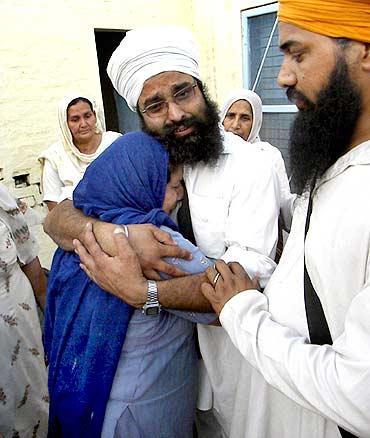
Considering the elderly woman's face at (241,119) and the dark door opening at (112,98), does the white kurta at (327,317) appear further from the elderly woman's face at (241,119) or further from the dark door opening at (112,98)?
the dark door opening at (112,98)

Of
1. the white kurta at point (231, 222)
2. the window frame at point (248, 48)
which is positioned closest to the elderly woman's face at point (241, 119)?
the window frame at point (248, 48)

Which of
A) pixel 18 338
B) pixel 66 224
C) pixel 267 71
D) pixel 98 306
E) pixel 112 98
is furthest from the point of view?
pixel 112 98

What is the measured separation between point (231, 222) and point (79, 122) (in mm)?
3011

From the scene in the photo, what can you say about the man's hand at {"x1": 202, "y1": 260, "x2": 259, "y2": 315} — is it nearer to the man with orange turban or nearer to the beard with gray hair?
the man with orange turban

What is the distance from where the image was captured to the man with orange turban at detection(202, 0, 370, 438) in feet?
2.78

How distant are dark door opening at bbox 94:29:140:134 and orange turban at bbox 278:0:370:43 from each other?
452cm

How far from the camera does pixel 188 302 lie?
1211 mm

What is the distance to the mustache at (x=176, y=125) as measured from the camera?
1.52 meters

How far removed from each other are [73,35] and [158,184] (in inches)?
152

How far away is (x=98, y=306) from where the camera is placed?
4.19ft

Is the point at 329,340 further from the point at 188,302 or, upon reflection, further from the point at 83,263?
the point at 83,263

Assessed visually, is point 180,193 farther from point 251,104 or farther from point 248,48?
point 248,48

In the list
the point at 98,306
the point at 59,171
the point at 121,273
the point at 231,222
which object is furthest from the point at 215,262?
the point at 59,171

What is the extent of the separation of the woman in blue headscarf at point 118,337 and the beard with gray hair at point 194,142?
0.10 m
